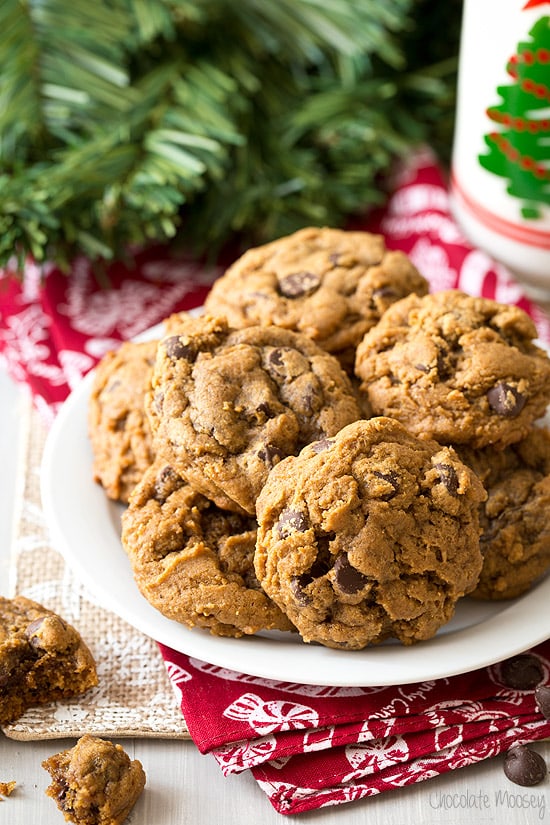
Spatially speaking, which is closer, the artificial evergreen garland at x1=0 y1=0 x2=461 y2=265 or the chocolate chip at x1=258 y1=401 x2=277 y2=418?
the chocolate chip at x1=258 y1=401 x2=277 y2=418

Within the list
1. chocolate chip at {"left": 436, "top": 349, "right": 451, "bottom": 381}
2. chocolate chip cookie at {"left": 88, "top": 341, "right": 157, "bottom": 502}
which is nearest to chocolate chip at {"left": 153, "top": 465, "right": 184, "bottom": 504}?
chocolate chip cookie at {"left": 88, "top": 341, "right": 157, "bottom": 502}

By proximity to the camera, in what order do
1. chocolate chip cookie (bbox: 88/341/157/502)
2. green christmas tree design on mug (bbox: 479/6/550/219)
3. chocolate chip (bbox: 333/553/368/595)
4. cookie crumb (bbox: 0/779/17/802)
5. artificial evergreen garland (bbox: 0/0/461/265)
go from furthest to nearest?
artificial evergreen garland (bbox: 0/0/461/265) < green christmas tree design on mug (bbox: 479/6/550/219) < chocolate chip cookie (bbox: 88/341/157/502) < cookie crumb (bbox: 0/779/17/802) < chocolate chip (bbox: 333/553/368/595)

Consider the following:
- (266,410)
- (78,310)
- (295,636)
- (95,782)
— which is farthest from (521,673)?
(78,310)

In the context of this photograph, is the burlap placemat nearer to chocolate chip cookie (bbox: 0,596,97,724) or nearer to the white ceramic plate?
chocolate chip cookie (bbox: 0,596,97,724)

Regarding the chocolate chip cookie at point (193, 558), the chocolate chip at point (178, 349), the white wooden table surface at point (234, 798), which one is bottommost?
the white wooden table surface at point (234, 798)

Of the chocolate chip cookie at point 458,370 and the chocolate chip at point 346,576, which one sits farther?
the chocolate chip cookie at point 458,370

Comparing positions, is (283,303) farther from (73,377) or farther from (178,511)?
(73,377)

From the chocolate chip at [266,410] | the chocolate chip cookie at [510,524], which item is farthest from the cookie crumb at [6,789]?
the chocolate chip cookie at [510,524]

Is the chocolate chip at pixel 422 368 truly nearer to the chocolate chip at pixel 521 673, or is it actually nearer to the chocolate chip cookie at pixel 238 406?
the chocolate chip cookie at pixel 238 406

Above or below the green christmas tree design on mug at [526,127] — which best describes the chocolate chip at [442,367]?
below
